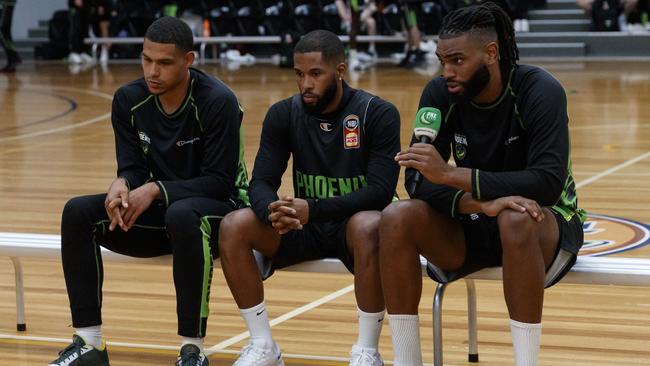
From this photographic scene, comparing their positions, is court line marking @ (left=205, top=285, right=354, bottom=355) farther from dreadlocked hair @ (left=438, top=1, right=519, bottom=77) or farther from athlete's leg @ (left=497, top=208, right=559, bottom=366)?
dreadlocked hair @ (left=438, top=1, right=519, bottom=77)

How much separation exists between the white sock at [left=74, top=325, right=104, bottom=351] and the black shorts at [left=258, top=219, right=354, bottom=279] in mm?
632

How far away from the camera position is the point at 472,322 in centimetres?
404

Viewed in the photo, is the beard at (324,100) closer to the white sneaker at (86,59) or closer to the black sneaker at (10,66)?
the black sneaker at (10,66)

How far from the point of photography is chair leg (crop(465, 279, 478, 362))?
4.03 m

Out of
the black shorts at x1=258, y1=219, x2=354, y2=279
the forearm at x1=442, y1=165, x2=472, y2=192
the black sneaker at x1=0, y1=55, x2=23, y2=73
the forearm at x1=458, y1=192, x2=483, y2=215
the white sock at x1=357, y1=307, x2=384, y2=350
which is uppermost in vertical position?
the forearm at x1=442, y1=165, x2=472, y2=192

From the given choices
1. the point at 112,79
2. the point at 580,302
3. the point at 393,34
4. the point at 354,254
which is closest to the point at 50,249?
the point at 354,254

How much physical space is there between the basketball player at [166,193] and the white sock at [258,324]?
0.16m

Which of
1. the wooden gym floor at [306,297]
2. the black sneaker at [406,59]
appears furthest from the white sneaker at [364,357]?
the black sneaker at [406,59]

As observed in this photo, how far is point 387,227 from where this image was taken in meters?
3.61

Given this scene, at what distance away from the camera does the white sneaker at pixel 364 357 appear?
3.75 meters

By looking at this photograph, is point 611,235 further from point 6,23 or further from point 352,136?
point 6,23

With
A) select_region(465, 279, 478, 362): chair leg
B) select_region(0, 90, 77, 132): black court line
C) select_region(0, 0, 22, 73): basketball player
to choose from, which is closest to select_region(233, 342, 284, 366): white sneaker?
select_region(465, 279, 478, 362): chair leg

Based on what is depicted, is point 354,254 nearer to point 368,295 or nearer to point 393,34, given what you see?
point 368,295

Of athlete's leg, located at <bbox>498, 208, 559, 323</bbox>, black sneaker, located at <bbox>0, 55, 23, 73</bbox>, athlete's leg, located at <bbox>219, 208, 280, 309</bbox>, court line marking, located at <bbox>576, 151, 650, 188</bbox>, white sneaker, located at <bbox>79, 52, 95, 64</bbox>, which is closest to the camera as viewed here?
athlete's leg, located at <bbox>498, 208, 559, 323</bbox>
